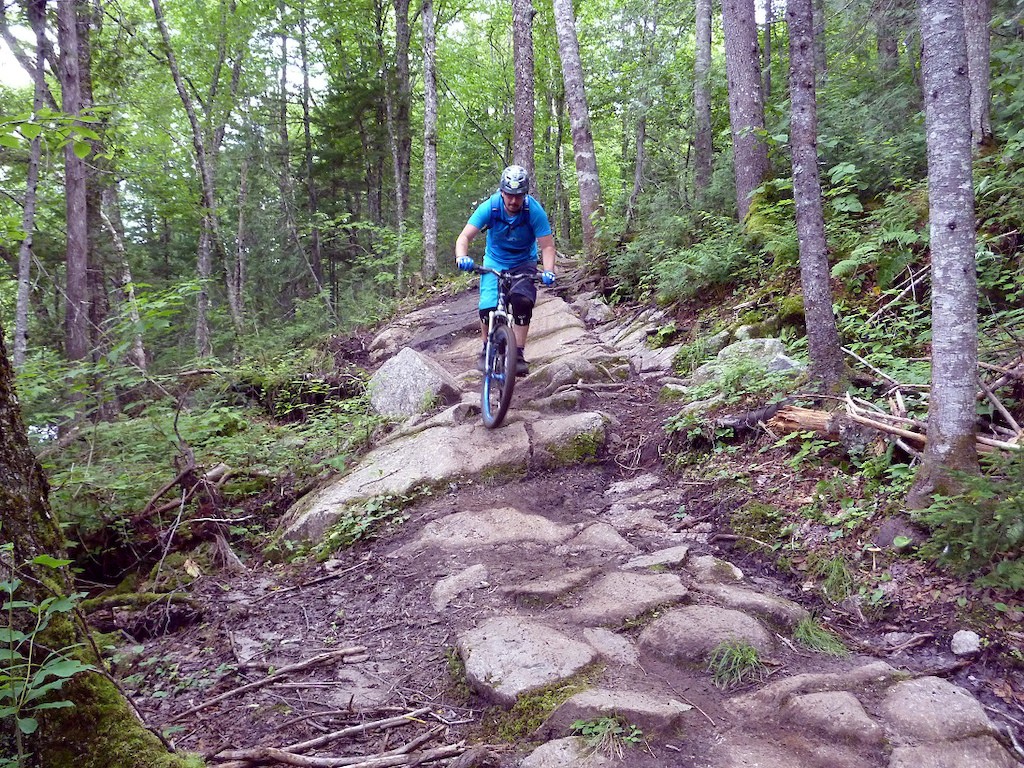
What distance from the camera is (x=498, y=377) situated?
6258 mm

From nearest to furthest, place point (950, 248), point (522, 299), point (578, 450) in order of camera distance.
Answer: point (950, 248) → point (578, 450) → point (522, 299)

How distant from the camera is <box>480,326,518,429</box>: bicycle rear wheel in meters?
5.91

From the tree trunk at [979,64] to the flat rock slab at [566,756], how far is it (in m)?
7.26

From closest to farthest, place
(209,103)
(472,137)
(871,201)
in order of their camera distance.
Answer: (871,201), (209,103), (472,137)

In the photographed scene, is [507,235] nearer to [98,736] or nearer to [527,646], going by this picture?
[527,646]

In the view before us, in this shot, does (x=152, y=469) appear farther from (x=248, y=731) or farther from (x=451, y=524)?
(x=248, y=731)

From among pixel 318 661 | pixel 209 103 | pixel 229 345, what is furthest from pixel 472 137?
pixel 318 661

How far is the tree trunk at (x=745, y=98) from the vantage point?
8922 millimetres

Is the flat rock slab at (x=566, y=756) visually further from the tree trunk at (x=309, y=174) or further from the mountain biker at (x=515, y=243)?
the tree trunk at (x=309, y=174)

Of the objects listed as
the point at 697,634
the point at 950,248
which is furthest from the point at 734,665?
the point at 950,248

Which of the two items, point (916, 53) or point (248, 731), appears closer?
point (248, 731)

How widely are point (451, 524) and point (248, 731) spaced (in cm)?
229

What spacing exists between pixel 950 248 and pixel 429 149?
13.1m

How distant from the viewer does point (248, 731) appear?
2789 millimetres
